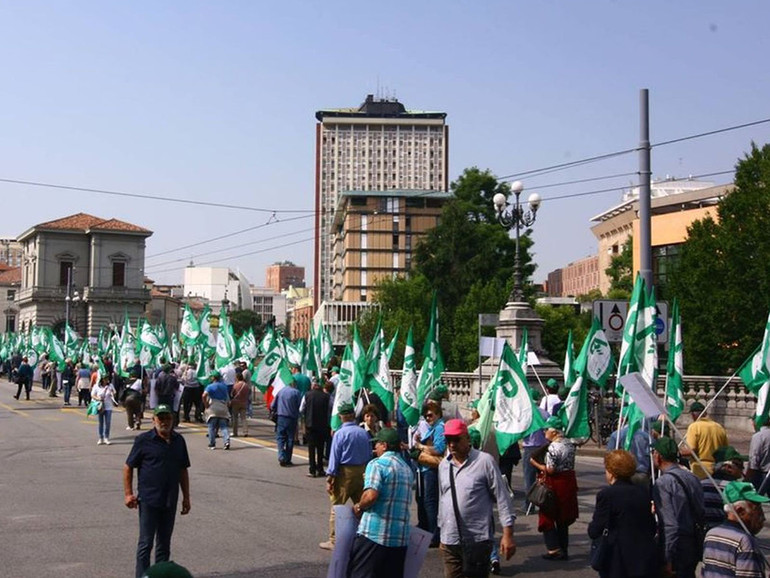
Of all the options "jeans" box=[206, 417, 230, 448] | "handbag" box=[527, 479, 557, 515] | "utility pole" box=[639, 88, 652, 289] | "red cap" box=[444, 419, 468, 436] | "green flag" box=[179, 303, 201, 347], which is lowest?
"jeans" box=[206, 417, 230, 448]


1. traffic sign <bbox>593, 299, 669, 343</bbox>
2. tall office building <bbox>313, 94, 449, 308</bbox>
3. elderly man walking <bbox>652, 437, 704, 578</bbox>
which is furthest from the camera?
tall office building <bbox>313, 94, 449, 308</bbox>

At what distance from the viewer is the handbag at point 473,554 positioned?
23.0 feet

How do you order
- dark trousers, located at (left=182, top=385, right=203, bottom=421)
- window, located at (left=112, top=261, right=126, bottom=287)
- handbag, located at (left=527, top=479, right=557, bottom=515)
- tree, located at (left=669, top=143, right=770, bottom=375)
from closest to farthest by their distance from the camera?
handbag, located at (left=527, top=479, right=557, bottom=515)
dark trousers, located at (left=182, top=385, right=203, bottom=421)
tree, located at (left=669, top=143, right=770, bottom=375)
window, located at (left=112, top=261, right=126, bottom=287)

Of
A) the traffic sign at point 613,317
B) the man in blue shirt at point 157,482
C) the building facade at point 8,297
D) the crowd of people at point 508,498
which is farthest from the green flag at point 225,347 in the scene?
the building facade at point 8,297

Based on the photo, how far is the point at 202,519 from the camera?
12023mm

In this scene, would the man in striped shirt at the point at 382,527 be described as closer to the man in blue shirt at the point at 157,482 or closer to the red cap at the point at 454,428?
the red cap at the point at 454,428

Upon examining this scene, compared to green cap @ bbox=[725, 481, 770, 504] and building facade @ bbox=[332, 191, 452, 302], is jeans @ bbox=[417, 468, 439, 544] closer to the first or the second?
green cap @ bbox=[725, 481, 770, 504]

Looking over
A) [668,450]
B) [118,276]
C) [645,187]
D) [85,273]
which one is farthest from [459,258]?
[668,450]

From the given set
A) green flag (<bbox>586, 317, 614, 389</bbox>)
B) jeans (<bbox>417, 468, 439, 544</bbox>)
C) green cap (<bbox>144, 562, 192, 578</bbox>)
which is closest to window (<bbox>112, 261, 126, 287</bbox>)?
green flag (<bbox>586, 317, 614, 389</bbox>)

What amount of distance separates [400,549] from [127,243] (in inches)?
4140

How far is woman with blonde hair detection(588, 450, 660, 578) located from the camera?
6852 millimetres

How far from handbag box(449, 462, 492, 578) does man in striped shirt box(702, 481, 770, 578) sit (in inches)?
62.6

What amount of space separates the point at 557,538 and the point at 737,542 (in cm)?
454

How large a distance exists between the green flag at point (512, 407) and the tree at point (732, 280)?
2901cm
